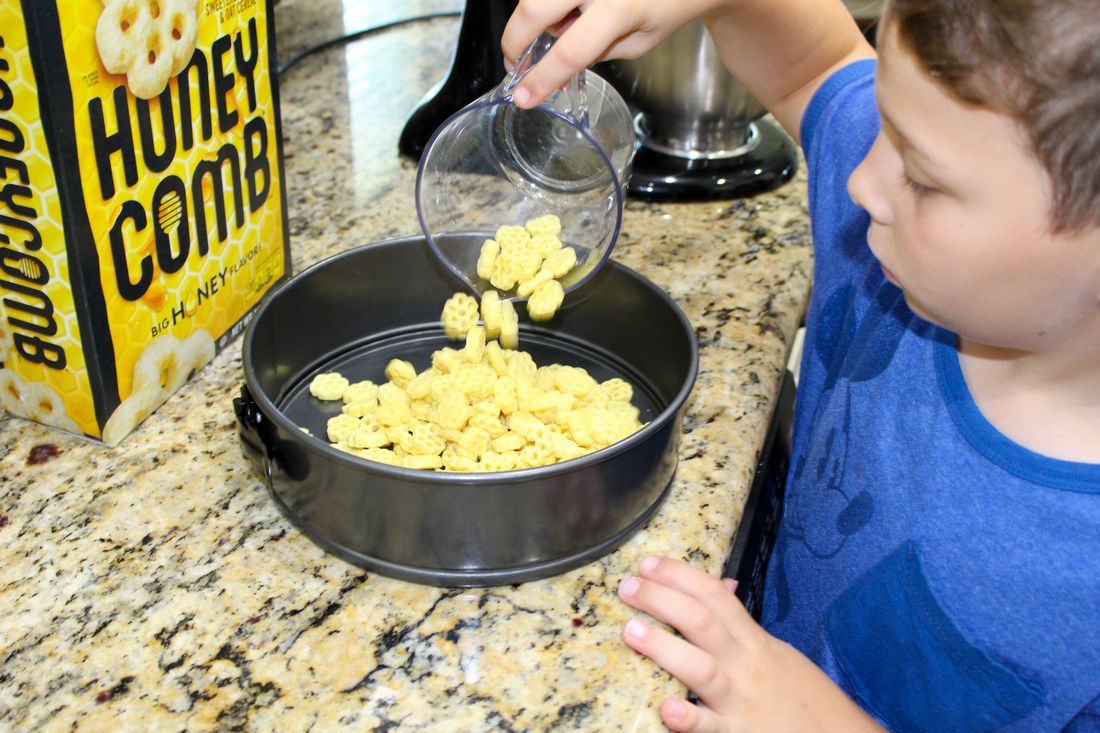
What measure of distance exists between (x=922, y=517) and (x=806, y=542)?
14 cm

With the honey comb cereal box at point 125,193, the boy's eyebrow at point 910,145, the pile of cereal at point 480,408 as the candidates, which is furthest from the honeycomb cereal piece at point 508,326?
the boy's eyebrow at point 910,145

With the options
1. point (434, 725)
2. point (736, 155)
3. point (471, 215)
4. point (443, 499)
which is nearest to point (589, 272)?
point (471, 215)

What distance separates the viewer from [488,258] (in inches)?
31.0

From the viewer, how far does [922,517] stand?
0.75 metres

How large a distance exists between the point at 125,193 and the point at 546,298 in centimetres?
30

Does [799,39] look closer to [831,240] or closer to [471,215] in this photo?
[831,240]

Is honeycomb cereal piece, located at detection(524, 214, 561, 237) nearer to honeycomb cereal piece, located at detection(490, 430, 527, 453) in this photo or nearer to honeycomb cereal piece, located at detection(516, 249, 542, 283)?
honeycomb cereal piece, located at detection(516, 249, 542, 283)

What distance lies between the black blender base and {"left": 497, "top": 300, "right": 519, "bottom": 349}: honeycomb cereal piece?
1.09ft

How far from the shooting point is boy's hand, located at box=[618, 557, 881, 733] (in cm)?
62

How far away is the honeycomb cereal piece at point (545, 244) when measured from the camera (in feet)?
2.55

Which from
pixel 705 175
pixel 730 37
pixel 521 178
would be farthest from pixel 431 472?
pixel 705 175

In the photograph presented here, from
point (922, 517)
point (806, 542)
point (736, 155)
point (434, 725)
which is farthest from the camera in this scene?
point (736, 155)

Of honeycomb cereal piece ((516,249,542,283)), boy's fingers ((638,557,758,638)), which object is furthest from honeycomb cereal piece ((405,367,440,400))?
boy's fingers ((638,557,758,638))

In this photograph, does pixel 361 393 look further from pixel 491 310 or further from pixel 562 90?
pixel 562 90
